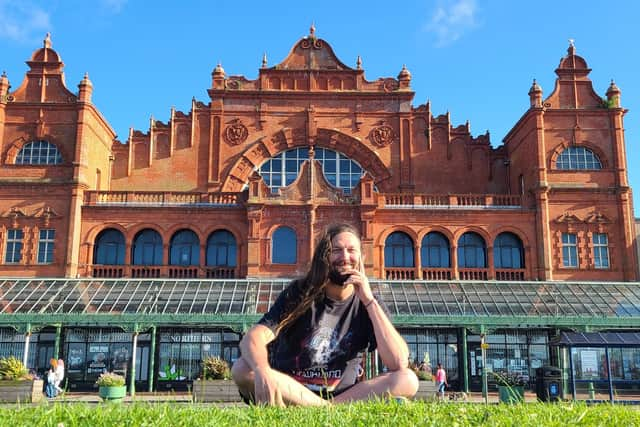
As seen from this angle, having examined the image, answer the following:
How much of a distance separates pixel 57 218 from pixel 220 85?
10672mm

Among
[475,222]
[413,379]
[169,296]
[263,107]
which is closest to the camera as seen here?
A: [413,379]

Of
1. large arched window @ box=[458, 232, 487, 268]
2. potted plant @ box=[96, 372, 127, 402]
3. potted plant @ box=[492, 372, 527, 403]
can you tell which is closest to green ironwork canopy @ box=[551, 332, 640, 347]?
potted plant @ box=[492, 372, 527, 403]

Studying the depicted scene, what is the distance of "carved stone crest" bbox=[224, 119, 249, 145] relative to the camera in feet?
109

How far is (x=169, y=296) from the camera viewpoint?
25984 millimetres

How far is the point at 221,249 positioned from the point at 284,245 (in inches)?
123

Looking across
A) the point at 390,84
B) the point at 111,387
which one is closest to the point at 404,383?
the point at 111,387

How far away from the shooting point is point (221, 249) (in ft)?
98.5

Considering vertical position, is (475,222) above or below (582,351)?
above

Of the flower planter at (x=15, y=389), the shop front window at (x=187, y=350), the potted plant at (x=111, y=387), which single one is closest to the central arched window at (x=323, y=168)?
the shop front window at (x=187, y=350)

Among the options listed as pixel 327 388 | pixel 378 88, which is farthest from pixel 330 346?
pixel 378 88

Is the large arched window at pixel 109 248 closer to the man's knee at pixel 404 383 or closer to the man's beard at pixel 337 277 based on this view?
the man's beard at pixel 337 277

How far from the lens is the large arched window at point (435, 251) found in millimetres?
29953

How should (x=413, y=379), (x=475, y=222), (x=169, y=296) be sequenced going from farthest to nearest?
(x=475, y=222), (x=169, y=296), (x=413, y=379)

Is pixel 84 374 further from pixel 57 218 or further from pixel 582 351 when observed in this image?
pixel 582 351
